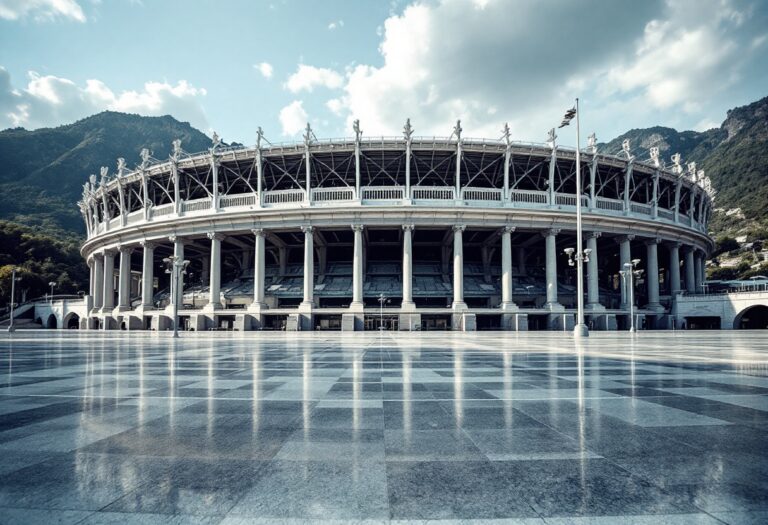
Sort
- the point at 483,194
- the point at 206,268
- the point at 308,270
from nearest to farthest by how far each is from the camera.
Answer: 1. the point at 308,270
2. the point at 483,194
3. the point at 206,268

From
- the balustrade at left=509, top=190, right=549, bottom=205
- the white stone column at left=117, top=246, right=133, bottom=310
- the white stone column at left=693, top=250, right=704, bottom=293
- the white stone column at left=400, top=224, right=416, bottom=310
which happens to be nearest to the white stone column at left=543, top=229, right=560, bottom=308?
the balustrade at left=509, top=190, right=549, bottom=205

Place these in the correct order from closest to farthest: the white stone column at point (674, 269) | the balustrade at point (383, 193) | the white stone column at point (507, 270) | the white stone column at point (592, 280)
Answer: the white stone column at point (507, 270)
the balustrade at point (383, 193)
the white stone column at point (592, 280)
the white stone column at point (674, 269)

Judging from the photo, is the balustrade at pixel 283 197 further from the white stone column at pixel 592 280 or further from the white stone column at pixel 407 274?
the white stone column at pixel 592 280

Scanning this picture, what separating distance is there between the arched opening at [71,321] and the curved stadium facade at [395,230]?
9640 mm

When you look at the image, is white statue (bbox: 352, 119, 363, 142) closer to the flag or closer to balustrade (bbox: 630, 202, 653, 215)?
the flag

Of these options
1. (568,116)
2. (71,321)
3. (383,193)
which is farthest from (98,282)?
(568,116)

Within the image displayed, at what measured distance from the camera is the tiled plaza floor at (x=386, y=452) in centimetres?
270

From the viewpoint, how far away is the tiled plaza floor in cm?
270

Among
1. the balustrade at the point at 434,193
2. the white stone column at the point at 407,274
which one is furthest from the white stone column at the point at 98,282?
the balustrade at the point at 434,193

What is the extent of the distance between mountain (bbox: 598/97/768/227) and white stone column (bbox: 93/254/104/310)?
120652mm

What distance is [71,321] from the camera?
63.8 metres

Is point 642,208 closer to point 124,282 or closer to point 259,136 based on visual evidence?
point 259,136

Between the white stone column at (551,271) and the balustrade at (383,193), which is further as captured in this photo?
the balustrade at (383,193)

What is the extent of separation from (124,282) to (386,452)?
54972mm
